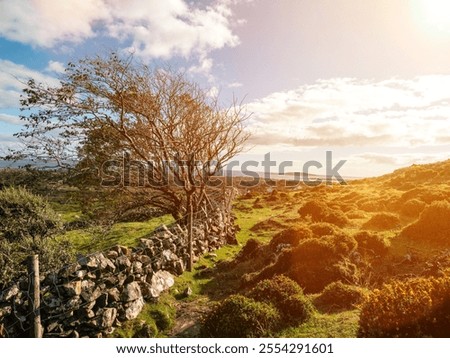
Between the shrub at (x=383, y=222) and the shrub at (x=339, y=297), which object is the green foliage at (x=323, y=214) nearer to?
the shrub at (x=383, y=222)

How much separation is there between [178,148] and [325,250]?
8.50m

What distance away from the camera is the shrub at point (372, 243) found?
48.8 feet

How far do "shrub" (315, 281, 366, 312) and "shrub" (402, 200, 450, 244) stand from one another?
7.75 metres

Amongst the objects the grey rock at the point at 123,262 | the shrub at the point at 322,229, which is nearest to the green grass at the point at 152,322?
the grey rock at the point at 123,262

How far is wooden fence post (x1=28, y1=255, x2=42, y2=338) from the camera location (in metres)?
8.12

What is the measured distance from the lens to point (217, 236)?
19188 mm

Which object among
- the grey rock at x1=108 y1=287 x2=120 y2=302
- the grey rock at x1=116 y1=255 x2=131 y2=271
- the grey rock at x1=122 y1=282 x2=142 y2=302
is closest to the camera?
the grey rock at x1=108 y1=287 x2=120 y2=302

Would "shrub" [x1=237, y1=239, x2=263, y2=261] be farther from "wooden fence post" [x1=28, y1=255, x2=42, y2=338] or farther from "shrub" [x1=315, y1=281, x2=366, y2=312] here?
"wooden fence post" [x1=28, y1=255, x2=42, y2=338]

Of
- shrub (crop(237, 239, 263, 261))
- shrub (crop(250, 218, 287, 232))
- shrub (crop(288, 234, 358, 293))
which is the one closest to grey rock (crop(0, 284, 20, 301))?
shrub (crop(288, 234, 358, 293))

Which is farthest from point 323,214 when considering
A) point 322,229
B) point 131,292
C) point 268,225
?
point 131,292

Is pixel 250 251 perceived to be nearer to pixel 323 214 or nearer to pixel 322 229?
pixel 322 229

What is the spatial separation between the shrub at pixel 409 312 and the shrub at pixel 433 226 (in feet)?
31.2

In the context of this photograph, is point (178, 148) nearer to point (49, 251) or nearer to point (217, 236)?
point (217, 236)
